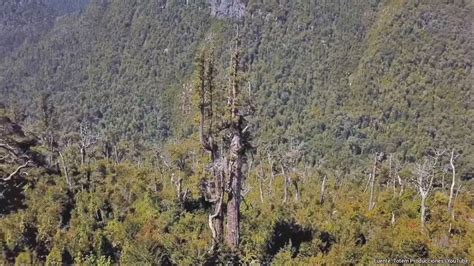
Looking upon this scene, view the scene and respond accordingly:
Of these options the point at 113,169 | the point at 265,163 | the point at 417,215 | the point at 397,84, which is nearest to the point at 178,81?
the point at 397,84

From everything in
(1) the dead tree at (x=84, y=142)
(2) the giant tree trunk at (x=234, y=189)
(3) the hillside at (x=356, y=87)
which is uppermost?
(3) the hillside at (x=356, y=87)

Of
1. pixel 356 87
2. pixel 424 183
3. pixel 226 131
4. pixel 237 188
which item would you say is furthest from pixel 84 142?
pixel 356 87

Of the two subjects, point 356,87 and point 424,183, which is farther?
point 356,87

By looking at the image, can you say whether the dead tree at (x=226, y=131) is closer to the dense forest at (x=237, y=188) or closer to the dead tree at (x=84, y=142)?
the dense forest at (x=237, y=188)

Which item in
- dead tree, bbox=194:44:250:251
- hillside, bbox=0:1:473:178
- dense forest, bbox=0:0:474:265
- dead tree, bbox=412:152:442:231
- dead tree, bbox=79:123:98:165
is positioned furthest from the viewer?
hillside, bbox=0:1:473:178

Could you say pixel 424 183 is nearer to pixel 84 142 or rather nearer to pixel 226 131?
pixel 226 131

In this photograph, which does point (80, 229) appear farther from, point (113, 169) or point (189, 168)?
point (189, 168)

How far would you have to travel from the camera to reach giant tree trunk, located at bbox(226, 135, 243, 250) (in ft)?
66.1

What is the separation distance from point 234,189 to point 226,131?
2114 millimetres

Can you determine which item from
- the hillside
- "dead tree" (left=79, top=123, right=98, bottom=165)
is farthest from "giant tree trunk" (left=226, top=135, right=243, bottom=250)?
the hillside

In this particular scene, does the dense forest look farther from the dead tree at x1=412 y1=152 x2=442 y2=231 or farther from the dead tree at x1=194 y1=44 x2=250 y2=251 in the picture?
the dead tree at x1=412 y1=152 x2=442 y2=231

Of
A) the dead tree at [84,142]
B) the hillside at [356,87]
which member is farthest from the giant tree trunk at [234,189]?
the hillside at [356,87]

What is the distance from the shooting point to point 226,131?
20797mm

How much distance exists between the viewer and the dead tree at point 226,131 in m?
20.1
